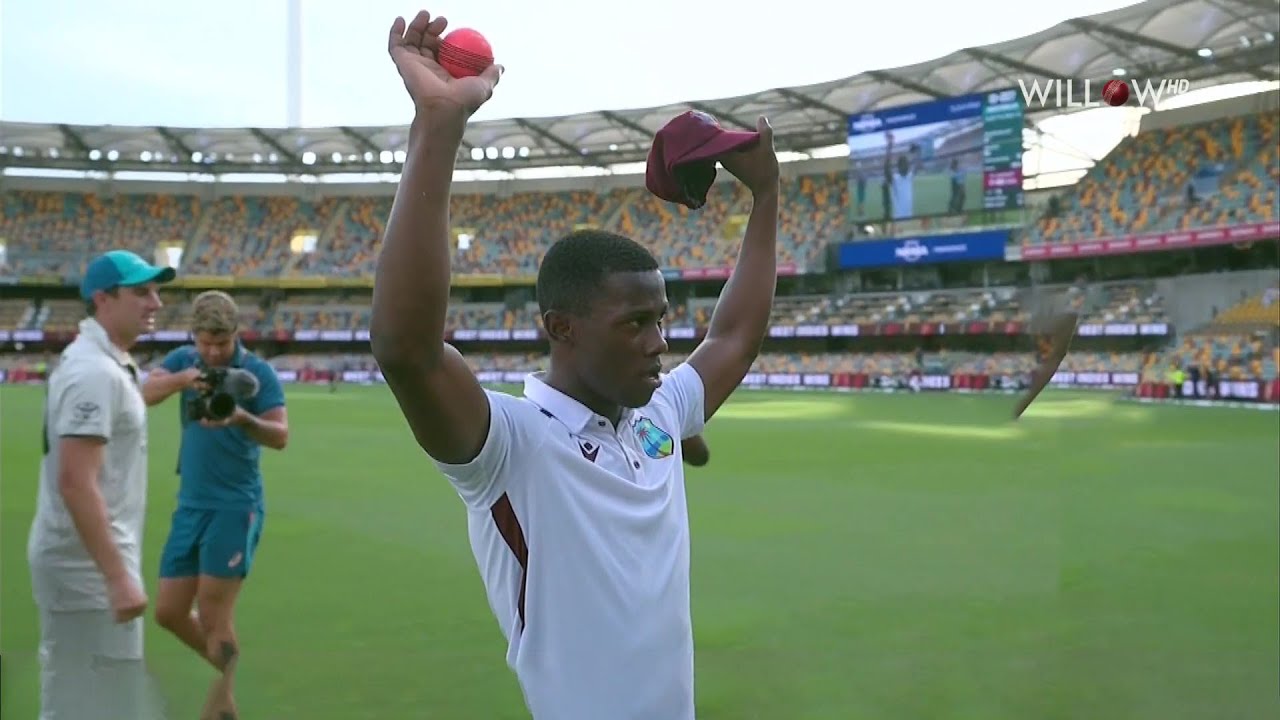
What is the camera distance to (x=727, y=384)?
9.39 ft

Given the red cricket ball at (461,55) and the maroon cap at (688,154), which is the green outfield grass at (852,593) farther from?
the red cricket ball at (461,55)

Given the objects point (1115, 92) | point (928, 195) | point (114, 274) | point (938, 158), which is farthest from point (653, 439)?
point (928, 195)

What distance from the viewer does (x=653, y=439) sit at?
2.33m

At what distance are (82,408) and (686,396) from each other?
235 cm

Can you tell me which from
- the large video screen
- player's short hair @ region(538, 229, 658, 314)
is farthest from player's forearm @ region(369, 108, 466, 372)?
the large video screen

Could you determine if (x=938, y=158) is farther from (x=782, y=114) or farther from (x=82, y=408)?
(x=82, y=408)

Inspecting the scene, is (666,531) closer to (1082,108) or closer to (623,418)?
(623,418)

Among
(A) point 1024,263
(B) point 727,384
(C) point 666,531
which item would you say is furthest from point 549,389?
(A) point 1024,263

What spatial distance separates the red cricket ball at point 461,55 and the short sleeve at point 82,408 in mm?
2541

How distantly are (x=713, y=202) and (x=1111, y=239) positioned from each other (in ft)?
78.0

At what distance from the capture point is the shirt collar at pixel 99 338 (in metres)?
3.81

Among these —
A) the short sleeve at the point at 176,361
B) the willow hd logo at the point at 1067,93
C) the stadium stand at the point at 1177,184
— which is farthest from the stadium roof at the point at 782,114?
the short sleeve at the point at 176,361

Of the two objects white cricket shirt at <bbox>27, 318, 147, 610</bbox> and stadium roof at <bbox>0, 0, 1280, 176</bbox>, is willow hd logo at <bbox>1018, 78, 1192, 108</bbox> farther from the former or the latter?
white cricket shirt at <bbox>27, 318, 147, 610</bbox>

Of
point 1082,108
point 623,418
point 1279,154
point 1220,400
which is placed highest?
point 1082,108
